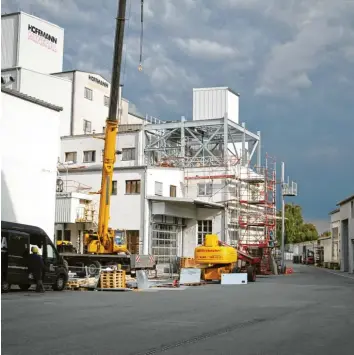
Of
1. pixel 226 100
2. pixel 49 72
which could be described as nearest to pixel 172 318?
pixel 226 100

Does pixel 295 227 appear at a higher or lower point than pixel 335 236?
higher

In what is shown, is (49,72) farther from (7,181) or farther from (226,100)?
Result: (7,181)

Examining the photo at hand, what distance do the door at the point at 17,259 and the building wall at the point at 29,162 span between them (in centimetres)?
588

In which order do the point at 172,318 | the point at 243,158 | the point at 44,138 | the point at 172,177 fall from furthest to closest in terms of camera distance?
the point at 243,158 → the point at 172,177 → the point at 44,138 → the point at 172,318

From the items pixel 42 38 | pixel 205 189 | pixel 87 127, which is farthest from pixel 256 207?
pixel 42 38

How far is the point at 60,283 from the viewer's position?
22281 mm

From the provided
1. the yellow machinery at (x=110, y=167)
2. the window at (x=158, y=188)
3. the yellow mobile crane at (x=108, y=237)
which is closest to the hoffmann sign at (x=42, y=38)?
the window at (x=158, y=188)

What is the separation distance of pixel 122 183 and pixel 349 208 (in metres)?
19.8

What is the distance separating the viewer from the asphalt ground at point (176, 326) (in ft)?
28.0

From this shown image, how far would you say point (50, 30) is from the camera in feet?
200

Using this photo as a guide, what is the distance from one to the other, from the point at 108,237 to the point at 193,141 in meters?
24.8

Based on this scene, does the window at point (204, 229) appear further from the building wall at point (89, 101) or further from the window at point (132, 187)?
the building wall at point (89, 101)

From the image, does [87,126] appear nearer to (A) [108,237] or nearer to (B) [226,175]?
(B) [226,175]

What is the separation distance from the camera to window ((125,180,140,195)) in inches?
1604
